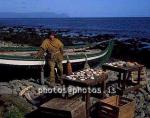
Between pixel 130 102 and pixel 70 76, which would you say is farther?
pixel 70 76

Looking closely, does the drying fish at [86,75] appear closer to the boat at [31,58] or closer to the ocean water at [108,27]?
the boat at [31,58]

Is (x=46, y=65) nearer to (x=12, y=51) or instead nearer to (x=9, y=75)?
(x=9, y=75)

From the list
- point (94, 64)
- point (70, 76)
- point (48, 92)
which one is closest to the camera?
point (70, 76)

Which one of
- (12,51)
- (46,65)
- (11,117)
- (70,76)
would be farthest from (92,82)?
(12,51)

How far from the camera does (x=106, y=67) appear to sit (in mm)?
11492

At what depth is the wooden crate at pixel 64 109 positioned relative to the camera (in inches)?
296

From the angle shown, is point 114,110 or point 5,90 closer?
point 114,110

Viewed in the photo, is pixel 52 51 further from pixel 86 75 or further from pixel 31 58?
pixel 86 75

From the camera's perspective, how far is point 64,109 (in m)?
7.57

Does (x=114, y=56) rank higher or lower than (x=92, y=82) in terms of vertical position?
lower

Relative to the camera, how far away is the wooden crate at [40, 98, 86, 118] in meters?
7.53

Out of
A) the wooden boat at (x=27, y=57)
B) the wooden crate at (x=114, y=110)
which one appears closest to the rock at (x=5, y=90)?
the wooden boat at (x=27, y=57)

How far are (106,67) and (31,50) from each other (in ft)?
19.3

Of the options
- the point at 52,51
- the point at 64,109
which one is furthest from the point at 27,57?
the point at 64,109
